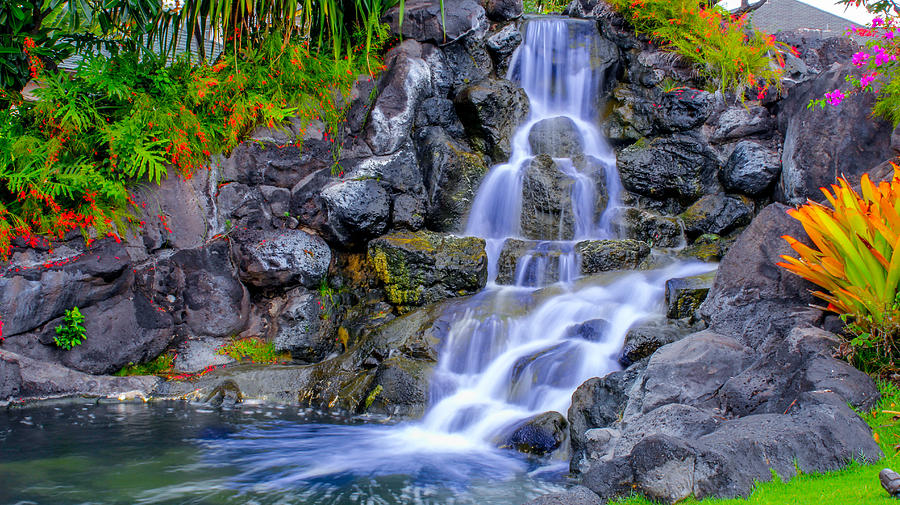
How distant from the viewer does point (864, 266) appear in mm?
4504

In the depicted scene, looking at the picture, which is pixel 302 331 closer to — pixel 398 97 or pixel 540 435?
pixel 398 97

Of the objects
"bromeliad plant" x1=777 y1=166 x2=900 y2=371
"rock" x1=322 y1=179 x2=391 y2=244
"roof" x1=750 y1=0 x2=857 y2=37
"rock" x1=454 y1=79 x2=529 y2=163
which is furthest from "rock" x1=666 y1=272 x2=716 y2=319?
"roof" x1=750 y1=0 x2=857 y2=37

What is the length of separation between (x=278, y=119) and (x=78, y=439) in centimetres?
524

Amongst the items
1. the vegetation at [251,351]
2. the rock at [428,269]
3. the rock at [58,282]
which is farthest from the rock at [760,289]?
the rock at [58,282]

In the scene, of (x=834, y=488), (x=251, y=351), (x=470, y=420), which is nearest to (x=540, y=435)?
(x=470, y=420)

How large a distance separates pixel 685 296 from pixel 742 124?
4.62 metres

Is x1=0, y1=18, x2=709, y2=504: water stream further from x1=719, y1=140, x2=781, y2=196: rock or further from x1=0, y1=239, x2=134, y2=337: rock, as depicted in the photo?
x1=719, y1=140, x2=781, y2=196: rock

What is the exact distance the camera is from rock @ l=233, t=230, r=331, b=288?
8.80m

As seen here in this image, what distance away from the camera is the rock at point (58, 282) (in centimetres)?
731

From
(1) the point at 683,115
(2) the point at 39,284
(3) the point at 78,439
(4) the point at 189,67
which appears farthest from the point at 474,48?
(3) the point at 78,439

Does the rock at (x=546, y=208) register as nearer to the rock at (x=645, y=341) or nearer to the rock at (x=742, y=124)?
the rock at (x=742, y=124)

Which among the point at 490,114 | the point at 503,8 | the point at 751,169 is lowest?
the point at 751,169

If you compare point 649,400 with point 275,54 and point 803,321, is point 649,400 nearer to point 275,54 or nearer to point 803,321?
point 803,321

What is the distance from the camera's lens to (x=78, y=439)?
5.69 metres
